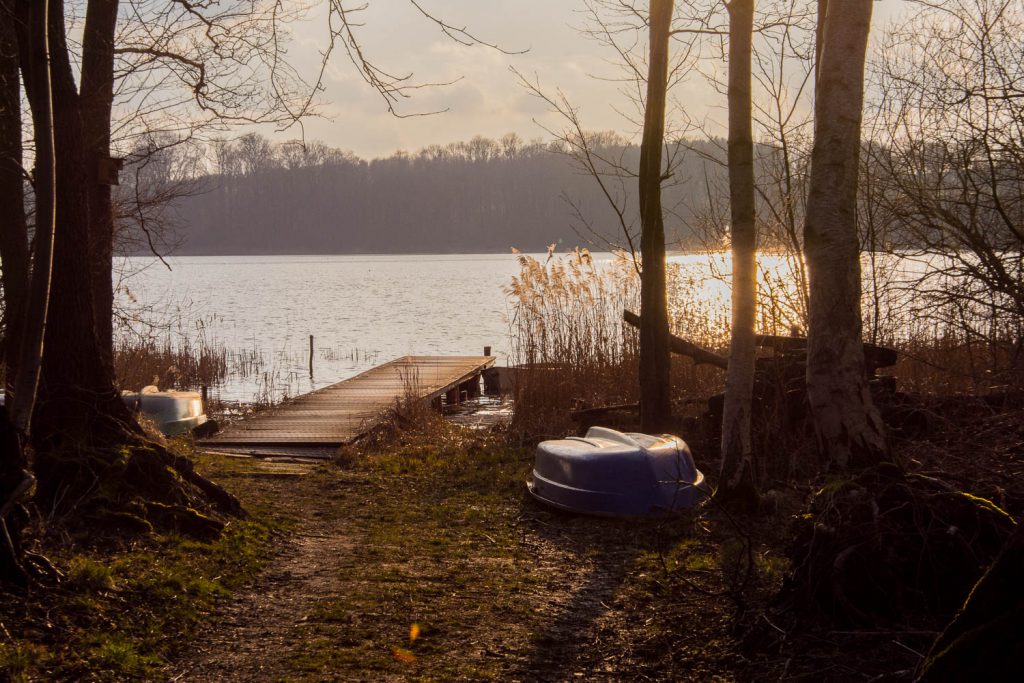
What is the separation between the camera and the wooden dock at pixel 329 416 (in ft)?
34.7

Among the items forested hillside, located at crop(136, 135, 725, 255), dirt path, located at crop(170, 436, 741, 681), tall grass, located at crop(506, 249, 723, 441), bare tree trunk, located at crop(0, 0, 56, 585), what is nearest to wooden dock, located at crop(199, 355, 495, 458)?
tall grass, located at crop(506, 249, 723, 441)

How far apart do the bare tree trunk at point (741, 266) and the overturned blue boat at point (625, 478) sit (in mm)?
369

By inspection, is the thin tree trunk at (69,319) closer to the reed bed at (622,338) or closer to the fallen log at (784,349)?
the fallen log at (784,349)

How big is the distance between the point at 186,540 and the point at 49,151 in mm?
2510

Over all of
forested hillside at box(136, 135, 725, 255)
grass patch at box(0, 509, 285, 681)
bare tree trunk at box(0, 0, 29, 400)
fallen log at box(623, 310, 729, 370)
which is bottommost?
grass patch at box(0, 509, 285, 681)

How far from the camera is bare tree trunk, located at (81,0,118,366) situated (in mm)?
8938

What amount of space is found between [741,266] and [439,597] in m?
3.17

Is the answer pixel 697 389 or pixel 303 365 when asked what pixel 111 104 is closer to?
pixel 697 389

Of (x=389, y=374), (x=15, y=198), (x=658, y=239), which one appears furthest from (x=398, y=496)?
(x=389, y=374)

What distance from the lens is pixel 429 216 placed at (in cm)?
11069

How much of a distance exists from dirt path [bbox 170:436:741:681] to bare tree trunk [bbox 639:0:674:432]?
170cm

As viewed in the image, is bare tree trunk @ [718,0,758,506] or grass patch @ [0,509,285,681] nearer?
grass patch @ [0,509,285,681]

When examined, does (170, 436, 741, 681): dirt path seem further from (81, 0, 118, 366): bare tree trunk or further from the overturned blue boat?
(81, 0, 118, 366): bare tree trunk

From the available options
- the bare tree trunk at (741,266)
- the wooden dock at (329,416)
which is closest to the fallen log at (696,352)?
the bare tree trunk at (741,266)
